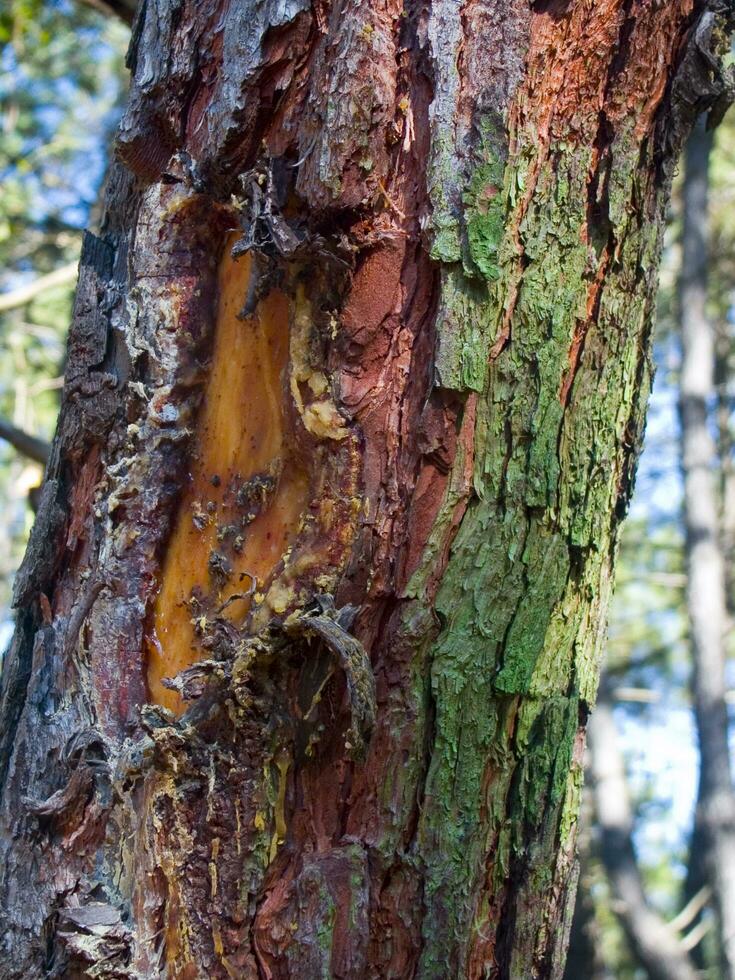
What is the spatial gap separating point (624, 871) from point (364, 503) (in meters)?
6.08

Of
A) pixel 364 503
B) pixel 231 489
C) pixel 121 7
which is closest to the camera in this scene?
pixel 364 503

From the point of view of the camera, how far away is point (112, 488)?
118 centimetres

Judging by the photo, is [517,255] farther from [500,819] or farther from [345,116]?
[500,819]

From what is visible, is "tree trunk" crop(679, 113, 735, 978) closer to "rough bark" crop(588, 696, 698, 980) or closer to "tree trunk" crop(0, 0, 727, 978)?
"rough bark" crop(588, 696, 698, 980)

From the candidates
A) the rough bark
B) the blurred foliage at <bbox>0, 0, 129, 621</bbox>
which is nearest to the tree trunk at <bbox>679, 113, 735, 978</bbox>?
the rough bark

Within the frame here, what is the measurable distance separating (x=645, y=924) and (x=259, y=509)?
6.05 meters

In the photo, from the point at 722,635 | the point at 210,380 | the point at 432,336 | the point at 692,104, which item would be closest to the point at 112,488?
the point at 210,380

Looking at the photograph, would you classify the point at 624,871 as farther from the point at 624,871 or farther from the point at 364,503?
the point at 364,503

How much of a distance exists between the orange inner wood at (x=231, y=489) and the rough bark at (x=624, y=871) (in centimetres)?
563

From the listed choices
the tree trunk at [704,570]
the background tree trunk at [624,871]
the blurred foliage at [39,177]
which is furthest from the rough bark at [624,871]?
the blurred foliage at [39,177]

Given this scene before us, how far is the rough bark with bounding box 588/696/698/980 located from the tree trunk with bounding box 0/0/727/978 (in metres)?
5.57

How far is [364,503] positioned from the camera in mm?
1028

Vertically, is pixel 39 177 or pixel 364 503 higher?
pixel 39 177

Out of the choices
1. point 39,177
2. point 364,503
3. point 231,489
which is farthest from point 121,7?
point 39,177
